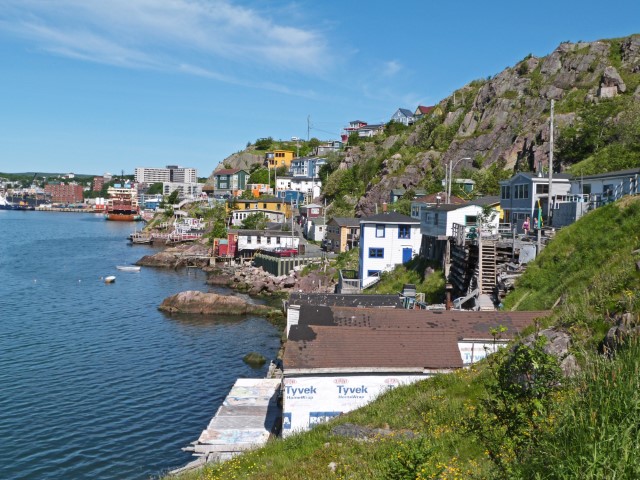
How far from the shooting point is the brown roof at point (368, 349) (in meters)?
20.3

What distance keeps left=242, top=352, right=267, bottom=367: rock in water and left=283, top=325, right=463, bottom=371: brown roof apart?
59.6 ft

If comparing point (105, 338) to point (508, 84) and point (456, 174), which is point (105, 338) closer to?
point (456, 174)

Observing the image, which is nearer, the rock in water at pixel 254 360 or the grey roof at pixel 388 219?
the rock in water at pixel 254 360

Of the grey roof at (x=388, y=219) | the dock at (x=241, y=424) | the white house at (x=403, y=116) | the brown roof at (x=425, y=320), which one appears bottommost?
the dock at (x=241, y=424)

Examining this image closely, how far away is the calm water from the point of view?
24.9 metres

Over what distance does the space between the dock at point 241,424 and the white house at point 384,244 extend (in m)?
25.5

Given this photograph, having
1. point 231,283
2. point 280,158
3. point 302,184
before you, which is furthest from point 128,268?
point 280,158

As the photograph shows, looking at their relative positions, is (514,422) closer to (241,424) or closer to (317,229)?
(241,424)

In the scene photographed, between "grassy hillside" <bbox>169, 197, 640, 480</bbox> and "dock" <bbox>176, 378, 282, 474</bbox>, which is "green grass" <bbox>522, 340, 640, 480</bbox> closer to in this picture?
"grassy hillside" <bbox>169, 197, 640, 480</bbox>

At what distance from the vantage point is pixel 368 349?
21109 mm

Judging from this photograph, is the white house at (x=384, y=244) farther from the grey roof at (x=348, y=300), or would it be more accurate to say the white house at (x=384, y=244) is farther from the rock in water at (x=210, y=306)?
the grey roof at (x=348, y=300)

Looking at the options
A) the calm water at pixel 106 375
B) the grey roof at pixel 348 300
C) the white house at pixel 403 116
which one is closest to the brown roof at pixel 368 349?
the calm water at pixel 106 375

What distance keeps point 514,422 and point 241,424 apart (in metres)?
18.0

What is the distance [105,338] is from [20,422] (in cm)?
1714
